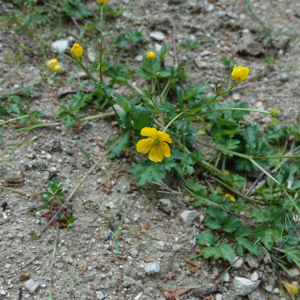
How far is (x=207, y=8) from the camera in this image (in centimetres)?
372

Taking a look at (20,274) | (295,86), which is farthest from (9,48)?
(295,86)

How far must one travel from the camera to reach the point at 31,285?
188cm

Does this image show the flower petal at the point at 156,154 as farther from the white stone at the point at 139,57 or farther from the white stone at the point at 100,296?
the white stone at the point at 139,57

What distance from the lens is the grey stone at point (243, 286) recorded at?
2.10 meters

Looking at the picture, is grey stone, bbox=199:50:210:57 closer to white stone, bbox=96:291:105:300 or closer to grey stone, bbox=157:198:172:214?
grey stone, bbox=157:198:172:214

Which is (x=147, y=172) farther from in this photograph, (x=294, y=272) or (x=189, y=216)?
(x=294, y=272)

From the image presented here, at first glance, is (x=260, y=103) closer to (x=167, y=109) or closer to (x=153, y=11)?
(x=167, y=109)

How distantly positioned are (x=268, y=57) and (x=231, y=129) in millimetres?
1435

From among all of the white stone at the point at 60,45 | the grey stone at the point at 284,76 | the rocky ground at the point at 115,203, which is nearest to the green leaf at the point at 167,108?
the rocky ground at the point at 115,203

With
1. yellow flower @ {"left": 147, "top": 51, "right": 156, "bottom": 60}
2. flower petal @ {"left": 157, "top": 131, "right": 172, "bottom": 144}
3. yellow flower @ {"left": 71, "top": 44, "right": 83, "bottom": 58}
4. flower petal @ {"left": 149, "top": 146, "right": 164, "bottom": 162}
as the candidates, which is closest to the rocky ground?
yellow flower @ {"left": 147, "top": 51, "right": 156, "bottom": 60}

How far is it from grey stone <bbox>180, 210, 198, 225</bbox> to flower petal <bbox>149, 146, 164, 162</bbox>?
639 millimetres

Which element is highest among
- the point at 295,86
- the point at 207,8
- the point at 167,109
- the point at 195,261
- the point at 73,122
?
the point at 207,8

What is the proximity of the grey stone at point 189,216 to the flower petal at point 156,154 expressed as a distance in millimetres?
639

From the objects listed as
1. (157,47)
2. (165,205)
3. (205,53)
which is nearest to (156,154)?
(165,205)
